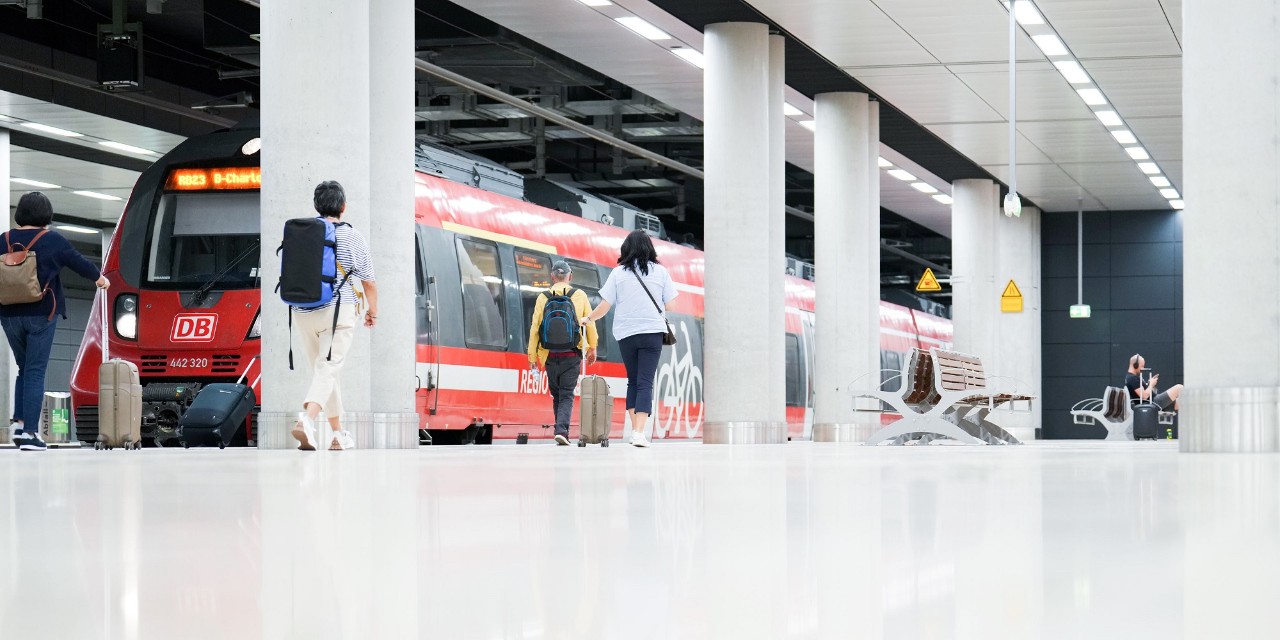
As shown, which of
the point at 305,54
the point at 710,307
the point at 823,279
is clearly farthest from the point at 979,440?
the point at 305,54

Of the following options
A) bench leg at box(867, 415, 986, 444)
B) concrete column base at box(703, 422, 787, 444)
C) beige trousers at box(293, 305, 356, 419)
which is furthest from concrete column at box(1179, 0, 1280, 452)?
concrete column base at box(703, 422, 787, 444)

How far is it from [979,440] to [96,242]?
27745mm

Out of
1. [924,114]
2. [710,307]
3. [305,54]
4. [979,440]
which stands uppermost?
[924,114]

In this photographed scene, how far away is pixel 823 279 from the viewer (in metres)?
23.5

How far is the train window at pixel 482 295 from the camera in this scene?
17609mm

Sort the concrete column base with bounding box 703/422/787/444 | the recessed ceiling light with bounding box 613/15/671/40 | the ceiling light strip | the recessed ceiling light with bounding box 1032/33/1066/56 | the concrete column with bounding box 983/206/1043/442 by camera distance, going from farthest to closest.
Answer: the concrete column with bounding box 983/206/1043/442, the recessed ceiling light with bounding box 1032/33/1066/56, the ceiling light strip, the recessed ceiling light with bounding box 613/15/671/40, the concrete column base with bounding box 703/422/787/444

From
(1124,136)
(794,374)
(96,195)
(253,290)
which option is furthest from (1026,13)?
(96,195)

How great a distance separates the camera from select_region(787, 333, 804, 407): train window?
27048mm

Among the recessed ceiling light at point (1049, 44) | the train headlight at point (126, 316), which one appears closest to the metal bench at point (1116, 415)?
the recessed ceiling light at point (1049, 44)

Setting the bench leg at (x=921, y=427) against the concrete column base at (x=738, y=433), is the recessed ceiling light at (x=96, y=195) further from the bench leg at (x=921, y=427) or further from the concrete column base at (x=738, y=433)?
the bench leg at (x=921, y=427)

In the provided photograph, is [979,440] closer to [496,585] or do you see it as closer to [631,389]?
[631,389]

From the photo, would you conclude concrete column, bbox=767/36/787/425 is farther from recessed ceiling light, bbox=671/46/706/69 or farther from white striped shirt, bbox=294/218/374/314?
white striped shirt, bbox=294/218/374/314

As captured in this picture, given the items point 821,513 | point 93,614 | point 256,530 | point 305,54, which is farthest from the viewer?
point 305,54

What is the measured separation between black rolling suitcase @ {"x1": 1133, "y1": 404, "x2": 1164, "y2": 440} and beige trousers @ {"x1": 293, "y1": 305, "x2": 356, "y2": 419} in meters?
19.0
